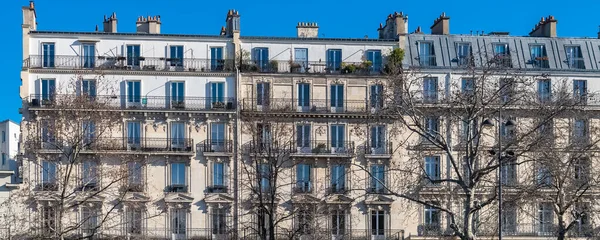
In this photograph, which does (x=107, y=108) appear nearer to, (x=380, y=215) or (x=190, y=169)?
(x=190, y=169)

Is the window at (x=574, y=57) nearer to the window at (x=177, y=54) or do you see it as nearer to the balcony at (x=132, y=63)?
the balcony at (x=132, y=63)

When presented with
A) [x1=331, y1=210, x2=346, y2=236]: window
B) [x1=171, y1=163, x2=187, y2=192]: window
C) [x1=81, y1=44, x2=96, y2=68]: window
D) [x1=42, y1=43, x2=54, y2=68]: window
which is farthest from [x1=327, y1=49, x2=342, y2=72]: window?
[x1=42, y1=43, x2=54, y2=68]: window

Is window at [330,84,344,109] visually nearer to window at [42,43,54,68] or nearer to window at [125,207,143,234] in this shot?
window at [125,207,143,234]

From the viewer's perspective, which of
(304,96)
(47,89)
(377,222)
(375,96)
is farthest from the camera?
(304,96)

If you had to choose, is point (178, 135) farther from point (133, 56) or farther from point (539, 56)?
point (539, 56)

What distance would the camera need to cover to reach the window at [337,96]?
53969 mm

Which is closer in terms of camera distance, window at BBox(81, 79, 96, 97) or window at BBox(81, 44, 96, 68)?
window at BBox(81, 79, 96, 97)

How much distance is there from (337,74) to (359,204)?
8.18m

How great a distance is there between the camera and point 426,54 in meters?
54.7

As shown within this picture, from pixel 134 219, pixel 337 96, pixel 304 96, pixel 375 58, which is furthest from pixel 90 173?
pixel 375 58

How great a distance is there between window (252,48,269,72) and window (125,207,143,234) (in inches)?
450

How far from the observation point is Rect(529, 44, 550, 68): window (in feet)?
180

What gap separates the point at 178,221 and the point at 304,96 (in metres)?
10.9

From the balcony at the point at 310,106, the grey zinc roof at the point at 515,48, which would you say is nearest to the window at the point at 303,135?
the balcony at the point at 310,106
